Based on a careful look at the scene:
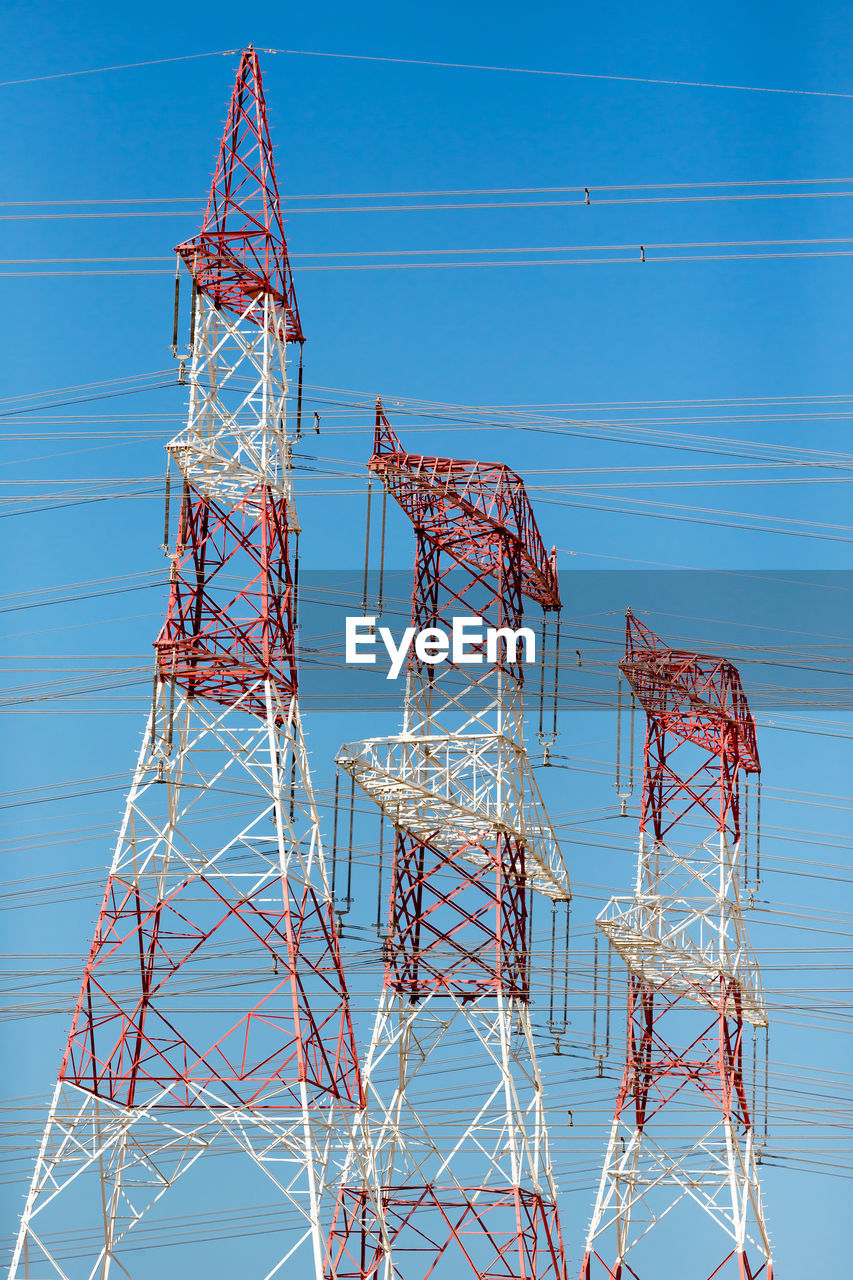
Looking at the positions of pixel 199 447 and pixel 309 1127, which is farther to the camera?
pixel 199 447

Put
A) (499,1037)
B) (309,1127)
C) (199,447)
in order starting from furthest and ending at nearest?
1. (499,1037)
2. (199,447)
3. (309,1127)

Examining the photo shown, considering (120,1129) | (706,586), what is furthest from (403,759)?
(706,586)

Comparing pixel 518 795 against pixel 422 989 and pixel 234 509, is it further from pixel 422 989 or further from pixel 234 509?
pixel 234 509

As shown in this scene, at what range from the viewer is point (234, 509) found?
1533 inches

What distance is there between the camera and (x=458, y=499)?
4297 centimetres

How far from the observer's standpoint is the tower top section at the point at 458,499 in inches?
1695

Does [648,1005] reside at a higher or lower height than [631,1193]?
higher

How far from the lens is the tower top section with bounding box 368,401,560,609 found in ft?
141

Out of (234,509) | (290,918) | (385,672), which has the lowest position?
(290,918)

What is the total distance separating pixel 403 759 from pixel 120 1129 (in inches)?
394

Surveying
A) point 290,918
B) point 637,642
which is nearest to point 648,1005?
point 637,642

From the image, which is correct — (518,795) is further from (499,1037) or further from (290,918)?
(290,918)

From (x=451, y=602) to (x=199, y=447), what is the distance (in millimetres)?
7745

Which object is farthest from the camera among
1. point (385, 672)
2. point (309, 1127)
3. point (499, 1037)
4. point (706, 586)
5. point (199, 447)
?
point (706, 586)
